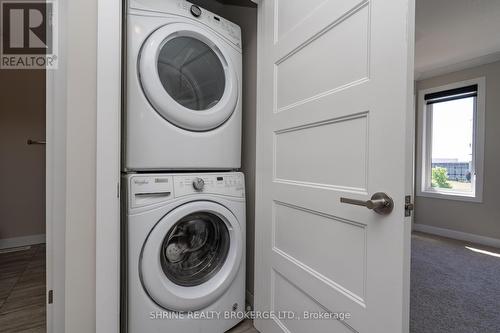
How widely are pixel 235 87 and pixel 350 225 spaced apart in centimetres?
91

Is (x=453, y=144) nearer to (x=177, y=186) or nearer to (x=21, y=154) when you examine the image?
(x=177, y=186)

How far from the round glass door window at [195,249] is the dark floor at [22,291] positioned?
2.62ft

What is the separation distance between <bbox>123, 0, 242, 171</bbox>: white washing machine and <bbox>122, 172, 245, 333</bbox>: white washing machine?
0.36 feet

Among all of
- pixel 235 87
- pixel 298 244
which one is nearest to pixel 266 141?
pixel 235 87

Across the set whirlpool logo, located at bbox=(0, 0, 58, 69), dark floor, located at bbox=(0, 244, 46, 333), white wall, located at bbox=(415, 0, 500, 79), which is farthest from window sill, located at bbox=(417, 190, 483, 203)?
whirlpool logo, located at bbox=(0, 0, 58, 69)

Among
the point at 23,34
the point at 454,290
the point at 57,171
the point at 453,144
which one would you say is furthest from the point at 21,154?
the point at 453,144

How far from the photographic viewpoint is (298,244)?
103 centimetres

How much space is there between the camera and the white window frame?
2.93 metres

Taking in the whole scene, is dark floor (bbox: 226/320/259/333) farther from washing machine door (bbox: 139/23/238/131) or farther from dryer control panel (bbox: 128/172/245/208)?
washing machine door (bbox: 139/23/238/131)

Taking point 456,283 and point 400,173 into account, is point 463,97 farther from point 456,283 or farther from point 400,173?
point 400,173

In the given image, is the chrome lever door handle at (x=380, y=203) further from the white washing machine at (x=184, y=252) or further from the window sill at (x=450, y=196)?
the window sill at (x=450, y=196)

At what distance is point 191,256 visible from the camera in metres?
1.27

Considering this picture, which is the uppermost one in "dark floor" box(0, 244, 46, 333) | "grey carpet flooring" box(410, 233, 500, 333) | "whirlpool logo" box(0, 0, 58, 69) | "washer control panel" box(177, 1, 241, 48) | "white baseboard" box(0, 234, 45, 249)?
"whirlpool logo" box(0, 0, 58, 69)

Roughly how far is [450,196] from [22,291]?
4.57 m
